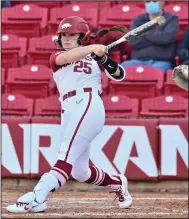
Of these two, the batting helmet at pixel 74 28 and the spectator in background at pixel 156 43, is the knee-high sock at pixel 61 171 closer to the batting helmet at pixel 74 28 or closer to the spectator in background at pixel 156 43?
the batting helmet at pixel 74 28

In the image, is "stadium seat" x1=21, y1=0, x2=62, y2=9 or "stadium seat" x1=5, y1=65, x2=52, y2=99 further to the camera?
"stadium seat" x1=21, y1=0, x2=62, y2=9

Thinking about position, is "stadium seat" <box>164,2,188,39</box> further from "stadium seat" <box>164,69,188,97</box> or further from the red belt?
the red belt

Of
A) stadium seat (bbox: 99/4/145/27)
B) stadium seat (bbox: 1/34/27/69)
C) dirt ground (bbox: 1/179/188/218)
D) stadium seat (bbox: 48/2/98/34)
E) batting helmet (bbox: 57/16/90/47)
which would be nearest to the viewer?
batting helmet (bbox: 57/16/90/47)

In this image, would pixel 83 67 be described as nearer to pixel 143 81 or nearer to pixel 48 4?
pixel 143 81

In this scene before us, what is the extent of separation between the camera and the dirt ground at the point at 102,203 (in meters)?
6.05

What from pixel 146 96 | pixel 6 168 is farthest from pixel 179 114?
pixel 6 168

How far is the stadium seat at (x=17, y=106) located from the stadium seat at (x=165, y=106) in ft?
4.66

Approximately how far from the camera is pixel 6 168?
853 cm

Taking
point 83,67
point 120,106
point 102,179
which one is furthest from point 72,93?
point 120,106

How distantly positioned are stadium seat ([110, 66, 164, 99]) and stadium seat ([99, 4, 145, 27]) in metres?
1.27

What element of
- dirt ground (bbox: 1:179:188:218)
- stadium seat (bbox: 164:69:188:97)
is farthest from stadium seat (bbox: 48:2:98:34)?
dirt ground (bbox: 1:179:188:218)

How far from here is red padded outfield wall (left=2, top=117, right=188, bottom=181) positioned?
27.5ft

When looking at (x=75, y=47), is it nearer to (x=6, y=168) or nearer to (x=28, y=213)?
(x=28, y=213)

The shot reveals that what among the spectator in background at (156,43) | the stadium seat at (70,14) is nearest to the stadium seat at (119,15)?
the stadium seat at (70,14)
